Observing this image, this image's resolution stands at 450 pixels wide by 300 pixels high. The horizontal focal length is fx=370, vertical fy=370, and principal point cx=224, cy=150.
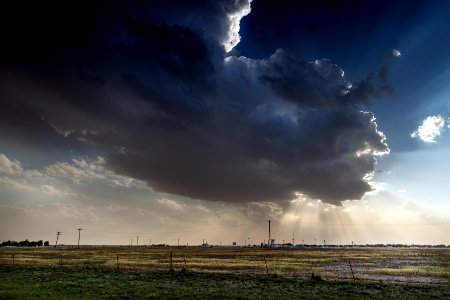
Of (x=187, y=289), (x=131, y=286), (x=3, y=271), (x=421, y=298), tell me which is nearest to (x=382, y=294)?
(x=421, y=298)

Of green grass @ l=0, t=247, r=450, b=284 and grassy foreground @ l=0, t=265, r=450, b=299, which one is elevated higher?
grassy foreground @ l=0, t=265, r=450, b=299

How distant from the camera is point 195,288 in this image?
27.9 metres

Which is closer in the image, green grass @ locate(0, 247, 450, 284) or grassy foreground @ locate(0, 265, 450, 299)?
grassy foreground @ locate(0, 265, 450, 299)

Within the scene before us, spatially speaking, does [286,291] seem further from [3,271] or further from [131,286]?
[3,271]

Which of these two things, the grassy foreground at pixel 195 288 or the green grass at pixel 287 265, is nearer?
the grassy foreground at pixel 195 288

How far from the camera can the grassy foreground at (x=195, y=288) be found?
2453 centimetres

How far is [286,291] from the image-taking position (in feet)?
88.9

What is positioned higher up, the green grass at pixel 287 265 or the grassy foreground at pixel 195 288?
the grassy foreground at pixel 195 288

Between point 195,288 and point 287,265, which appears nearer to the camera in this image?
point 195,288

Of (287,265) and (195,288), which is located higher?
(195,288)

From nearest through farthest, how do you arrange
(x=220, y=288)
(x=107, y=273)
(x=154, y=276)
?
(x=220, y=288) < (x=154, y=276) < (x=107, y=273)

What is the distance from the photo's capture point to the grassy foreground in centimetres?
2453

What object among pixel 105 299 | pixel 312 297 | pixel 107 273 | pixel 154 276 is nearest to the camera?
pixel 105 299

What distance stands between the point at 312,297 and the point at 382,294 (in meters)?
5.77
